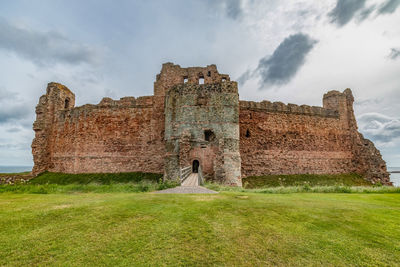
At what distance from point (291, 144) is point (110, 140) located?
18.1 metres

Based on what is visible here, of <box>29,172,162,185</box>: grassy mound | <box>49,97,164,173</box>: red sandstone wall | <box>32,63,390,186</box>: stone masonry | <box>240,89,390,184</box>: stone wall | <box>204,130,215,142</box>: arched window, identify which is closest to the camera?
<box>204,130,215,142</box>: arched window

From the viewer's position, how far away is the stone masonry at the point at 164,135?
820 inches

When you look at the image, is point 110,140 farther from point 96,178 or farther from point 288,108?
point 288,108

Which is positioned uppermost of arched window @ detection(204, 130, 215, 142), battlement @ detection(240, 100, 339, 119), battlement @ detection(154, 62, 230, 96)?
battlement @ detection(154, 62, 230, 96)

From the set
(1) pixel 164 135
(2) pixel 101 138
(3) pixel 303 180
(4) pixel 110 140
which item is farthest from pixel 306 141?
(2) pixel 101 138

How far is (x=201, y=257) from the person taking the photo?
3.49 metres

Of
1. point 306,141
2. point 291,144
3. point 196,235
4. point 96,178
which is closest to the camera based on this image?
point 196,235

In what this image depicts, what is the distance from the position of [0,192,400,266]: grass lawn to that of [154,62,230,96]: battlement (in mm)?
16726

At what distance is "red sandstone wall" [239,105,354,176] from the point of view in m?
20.5

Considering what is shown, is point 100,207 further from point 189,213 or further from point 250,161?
point 250,161

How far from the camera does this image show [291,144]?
21906 millimetres

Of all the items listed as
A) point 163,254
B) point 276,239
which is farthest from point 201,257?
point 276,239

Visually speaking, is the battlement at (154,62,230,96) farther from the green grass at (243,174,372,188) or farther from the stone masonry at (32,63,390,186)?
the green grass at (243,174,372,188)

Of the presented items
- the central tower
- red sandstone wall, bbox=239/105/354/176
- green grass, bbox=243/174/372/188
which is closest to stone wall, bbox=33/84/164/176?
the central tower
